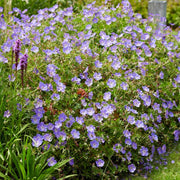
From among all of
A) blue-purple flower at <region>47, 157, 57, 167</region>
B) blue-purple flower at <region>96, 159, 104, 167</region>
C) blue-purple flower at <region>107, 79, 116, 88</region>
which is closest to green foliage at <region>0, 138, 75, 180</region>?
blue-purple flower at <region>47, 157, 57, 167</region>

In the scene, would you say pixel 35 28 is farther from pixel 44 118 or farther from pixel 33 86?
pixel 44 118

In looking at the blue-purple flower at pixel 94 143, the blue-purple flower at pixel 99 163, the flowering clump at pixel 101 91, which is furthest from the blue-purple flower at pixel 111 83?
the blue-purple flower at pixel 99 163

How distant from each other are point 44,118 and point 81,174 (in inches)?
24.7

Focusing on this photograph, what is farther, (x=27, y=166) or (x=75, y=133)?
(x=75, y=133)

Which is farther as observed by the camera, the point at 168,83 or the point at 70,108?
the point at 168,83

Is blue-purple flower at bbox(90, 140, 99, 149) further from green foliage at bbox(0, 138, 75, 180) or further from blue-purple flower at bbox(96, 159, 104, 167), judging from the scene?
green foliage at bbox(0, 138, 75, 180)

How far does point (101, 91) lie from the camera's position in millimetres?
3277

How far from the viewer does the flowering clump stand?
298cm

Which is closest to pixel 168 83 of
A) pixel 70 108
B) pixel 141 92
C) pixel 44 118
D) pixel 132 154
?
pixel 141 92

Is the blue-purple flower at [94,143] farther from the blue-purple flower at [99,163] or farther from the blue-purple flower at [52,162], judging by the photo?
the blue-purple flower at [52,162]

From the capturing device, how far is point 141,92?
10.9ft

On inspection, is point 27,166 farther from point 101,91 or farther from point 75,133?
point 101,91

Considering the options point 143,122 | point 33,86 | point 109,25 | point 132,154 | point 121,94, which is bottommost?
point 132,154

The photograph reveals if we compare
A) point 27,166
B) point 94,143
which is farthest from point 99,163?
point 27,166
